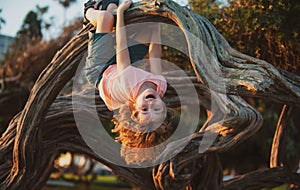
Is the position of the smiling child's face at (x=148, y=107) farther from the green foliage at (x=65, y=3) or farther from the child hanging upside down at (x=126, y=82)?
the green foliage at (x=65, y=3)

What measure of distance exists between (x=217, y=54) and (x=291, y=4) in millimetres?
1499

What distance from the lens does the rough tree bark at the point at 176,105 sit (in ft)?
13.9

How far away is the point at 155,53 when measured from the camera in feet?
15.1

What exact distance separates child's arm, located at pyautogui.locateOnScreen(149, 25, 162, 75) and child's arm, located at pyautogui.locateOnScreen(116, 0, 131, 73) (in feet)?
1.23

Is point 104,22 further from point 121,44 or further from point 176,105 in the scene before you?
point 176,105

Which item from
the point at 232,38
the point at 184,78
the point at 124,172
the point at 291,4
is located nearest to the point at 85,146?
the point at 124,172

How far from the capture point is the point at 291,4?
539 cm

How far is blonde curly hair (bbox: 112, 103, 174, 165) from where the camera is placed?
12.6ft

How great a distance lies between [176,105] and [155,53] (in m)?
2.00

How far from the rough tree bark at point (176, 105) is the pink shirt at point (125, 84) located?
1.45 feet

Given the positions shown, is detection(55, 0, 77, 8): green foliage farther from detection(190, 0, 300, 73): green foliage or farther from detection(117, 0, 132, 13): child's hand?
detection(117, 0, 132, 13): child's hand

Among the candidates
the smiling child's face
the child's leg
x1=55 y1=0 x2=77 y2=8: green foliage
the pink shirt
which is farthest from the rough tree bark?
x1=55 y1=0 x2=77 y2=8: green foliage

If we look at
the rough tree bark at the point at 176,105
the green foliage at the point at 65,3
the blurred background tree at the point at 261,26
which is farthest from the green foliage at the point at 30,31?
the rough tree bark at the point at 176,105

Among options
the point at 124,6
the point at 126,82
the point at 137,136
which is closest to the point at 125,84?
the point at 126,82
